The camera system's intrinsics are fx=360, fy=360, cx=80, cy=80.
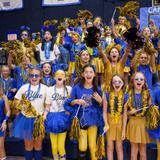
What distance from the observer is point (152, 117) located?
4461mm

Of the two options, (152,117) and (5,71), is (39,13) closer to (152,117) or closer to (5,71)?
(5,71)

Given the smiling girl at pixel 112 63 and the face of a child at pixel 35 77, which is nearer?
the face of a child at pixel 35 77

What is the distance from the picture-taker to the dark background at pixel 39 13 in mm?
11672

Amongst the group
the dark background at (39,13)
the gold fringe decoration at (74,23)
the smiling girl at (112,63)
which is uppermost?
the dark background at (39,13)

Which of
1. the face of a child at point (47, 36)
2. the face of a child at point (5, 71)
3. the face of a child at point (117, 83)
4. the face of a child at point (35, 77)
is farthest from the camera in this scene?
the face of a child at point (47, 36)

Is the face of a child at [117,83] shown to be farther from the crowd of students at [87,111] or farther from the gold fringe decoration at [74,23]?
the gold fringe decoration at [74,23]

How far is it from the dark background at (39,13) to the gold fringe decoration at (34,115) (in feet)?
23.1

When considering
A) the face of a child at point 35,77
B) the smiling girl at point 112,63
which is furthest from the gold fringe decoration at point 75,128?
the smiling girl at point 112,63

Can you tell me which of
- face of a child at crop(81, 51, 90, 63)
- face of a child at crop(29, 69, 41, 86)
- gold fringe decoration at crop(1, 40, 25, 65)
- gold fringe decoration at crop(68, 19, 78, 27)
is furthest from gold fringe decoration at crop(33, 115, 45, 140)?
gold fringe decoration at crop(68, 19, 78, 27)

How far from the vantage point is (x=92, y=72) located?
15.8ft

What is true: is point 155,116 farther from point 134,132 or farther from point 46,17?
point 46,17

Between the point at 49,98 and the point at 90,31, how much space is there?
3.63ft

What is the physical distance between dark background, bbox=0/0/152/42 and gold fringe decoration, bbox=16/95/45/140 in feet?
23.1

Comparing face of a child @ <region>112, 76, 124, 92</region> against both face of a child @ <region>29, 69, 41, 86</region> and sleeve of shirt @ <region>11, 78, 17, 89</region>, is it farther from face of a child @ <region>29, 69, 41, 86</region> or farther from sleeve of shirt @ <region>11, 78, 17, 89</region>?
sleeve of shirt @ <region>11, 78, 17, 89</region>
